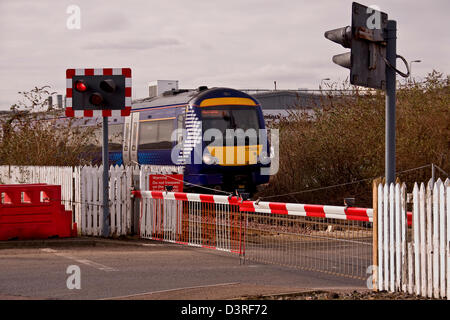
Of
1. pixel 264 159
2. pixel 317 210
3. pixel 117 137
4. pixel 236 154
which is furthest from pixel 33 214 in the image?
pixel 117 137

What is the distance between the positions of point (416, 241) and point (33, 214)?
742 centimetres

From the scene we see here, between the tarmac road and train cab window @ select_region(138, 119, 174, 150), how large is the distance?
34.9ft

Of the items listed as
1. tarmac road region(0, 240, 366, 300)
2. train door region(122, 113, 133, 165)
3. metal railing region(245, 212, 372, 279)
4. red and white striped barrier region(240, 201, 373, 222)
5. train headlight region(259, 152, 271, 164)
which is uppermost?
train door region(122, 113, 133, 165)

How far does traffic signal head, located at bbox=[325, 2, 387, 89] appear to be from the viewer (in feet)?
28.5

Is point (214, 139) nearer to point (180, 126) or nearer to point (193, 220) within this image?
point (180, 126)

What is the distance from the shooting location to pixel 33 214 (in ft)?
43.9

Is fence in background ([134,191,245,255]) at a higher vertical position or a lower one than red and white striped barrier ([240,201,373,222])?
lower

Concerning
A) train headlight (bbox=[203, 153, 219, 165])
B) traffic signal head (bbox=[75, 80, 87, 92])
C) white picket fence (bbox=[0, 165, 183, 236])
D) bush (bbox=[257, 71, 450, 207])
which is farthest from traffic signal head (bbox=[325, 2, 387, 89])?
train headlight (bbox=[203, 153, 219, 165])

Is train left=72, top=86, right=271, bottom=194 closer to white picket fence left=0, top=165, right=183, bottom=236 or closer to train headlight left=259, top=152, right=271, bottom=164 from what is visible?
train headlight left=259, top=152, right=271, bottom=164

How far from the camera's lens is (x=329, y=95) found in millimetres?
22656

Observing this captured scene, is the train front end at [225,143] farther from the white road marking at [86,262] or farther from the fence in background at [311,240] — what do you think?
the fence in background at [311,240]

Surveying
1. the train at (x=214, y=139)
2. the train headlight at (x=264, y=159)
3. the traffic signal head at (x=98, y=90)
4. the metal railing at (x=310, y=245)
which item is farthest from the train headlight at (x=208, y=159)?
the metal railing at (x=310, y=245)

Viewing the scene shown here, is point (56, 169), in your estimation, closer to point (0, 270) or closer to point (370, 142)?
point (0, 270)
